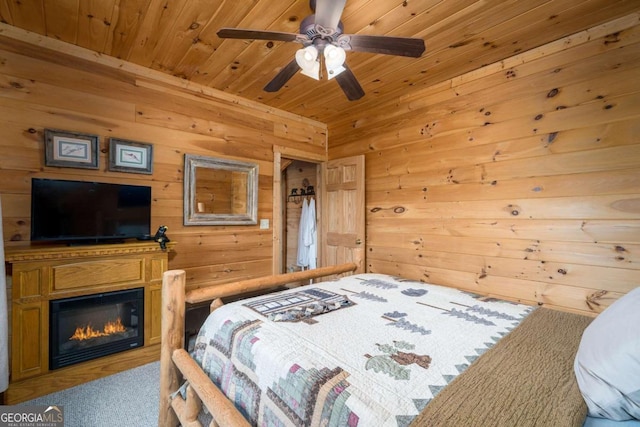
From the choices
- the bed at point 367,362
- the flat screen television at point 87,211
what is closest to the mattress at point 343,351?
the bed at point 367,362

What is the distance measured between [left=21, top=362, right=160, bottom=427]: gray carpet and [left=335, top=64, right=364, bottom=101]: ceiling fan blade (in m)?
2.45

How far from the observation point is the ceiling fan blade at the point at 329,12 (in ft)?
4.25

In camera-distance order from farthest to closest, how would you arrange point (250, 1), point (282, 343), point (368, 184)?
point (368, 184)
point (250, 1)
point (282, 343)

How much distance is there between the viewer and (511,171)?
7.55 feet

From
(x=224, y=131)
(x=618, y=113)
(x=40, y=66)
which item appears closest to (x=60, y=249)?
(x=40, y=66)

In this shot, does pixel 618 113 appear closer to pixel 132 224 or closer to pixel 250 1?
pixel 250 1

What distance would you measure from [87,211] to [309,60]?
75.7 inches

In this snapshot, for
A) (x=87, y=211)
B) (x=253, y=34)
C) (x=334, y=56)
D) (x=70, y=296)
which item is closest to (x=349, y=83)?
(x=334, y=56)

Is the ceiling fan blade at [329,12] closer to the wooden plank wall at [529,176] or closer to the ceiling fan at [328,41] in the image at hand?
the ceiling fan at [328,41]

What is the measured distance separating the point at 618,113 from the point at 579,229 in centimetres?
79

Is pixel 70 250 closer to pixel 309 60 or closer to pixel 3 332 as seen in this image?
pixel 3 332

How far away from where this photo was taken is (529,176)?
2.21 meters

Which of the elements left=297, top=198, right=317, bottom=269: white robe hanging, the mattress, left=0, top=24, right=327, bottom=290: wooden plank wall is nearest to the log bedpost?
the mattress

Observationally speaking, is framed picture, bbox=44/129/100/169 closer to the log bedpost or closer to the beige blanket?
the log bedpost
